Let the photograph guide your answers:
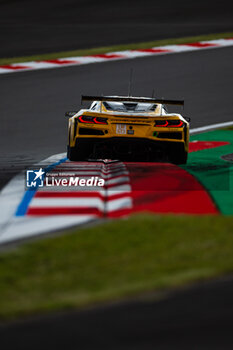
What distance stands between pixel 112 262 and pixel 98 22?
885 inches

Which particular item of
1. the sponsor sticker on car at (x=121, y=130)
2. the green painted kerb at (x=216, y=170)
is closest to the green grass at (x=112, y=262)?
the green painted kerb at (x=216, y=170)

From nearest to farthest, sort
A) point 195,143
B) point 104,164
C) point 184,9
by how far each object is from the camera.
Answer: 1. point 104,164
2. point 195,143
3. point 184,9

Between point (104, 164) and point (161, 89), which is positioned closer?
point (104, 164)

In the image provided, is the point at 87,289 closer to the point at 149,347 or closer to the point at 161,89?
the point at 149,347

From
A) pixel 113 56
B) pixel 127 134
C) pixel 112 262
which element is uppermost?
pixel 113 56

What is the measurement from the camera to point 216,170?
1120cm

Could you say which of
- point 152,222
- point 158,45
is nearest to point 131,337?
point 152,222

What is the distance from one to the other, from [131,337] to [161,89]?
49.9 ft

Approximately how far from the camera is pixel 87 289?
559cm

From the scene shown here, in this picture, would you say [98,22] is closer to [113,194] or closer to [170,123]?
[170,123]

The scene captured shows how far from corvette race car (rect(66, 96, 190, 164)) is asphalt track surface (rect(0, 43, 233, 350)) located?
3.79 ft

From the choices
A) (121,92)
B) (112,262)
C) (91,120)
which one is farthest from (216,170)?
(121,92)

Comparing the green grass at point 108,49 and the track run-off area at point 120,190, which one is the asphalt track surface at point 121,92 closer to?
the track run-off area at point 120,190

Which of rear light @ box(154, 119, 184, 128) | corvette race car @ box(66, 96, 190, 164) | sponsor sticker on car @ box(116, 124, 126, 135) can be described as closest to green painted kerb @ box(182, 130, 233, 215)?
corvette race car @ box(66, 96, 190, 164)
